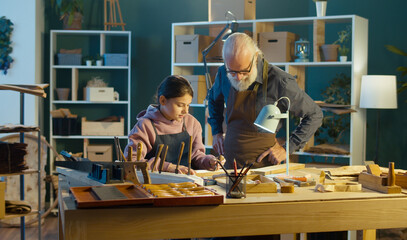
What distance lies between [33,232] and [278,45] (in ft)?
10.2

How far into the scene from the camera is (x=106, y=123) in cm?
620

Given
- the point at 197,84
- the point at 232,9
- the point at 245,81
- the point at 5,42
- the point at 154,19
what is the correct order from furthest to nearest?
the point at 154,19
the point at 5,42
the point at 197,84
the point at 232,9
the point at 245,81

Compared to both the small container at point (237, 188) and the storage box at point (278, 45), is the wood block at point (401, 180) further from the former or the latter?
the storage box at point (278, 45)

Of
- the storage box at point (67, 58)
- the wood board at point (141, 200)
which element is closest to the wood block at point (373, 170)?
the wood board at point (141, 200)

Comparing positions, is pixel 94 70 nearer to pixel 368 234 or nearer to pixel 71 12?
pixel 71 12

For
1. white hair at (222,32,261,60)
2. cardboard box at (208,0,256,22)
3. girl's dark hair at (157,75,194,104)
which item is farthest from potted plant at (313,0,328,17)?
girl's dark hair at (157,75,194,104)

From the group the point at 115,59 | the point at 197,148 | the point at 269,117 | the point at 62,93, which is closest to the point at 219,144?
the point at 197,148

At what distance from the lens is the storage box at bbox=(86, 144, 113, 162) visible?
6234 mm

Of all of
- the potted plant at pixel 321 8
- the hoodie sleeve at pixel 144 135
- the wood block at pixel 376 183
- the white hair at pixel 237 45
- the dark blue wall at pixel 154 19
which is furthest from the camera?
the dark blue wall at pixel 154 19

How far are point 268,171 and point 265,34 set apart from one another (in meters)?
2.94

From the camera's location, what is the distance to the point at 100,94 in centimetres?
621

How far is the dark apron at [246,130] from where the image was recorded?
346cm

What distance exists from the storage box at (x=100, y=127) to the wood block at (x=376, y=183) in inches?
162

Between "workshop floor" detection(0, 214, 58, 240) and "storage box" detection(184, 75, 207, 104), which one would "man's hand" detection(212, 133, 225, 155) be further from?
"workshop floor" detection(0, 214, 58, 240)
